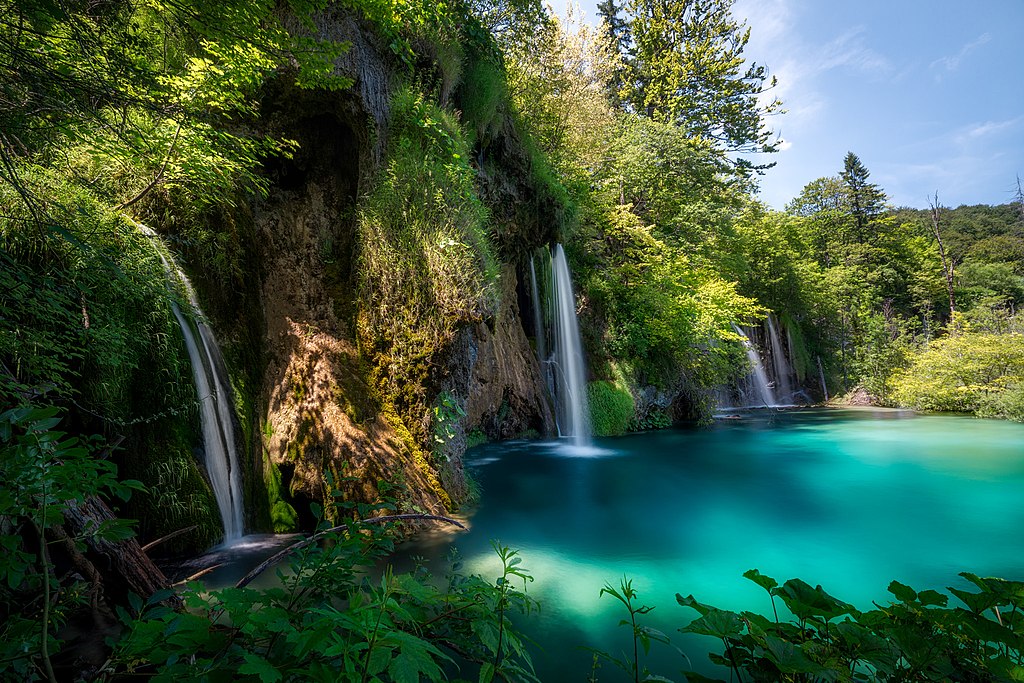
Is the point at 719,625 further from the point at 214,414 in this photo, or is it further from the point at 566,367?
the point at 566,367

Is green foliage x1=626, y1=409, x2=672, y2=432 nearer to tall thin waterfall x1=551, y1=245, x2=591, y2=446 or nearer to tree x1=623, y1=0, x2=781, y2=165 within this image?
tall thin waterfall x1=551, y1=245, x2=591, y2=446

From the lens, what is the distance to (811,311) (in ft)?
74.3

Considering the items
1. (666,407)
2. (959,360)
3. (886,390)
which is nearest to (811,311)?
(886,390)

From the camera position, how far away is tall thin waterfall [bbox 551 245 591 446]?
1144 cm

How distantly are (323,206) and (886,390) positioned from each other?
23.5m

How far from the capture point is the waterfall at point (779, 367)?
2119cm

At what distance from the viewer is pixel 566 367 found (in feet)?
37.6

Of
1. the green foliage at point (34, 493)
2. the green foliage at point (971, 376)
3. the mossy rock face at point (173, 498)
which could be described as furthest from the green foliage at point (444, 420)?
the green foliage at point (971, 376)

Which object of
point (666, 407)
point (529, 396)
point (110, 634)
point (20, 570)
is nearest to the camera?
point (20, 570)

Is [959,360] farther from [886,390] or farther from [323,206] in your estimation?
[323,206]

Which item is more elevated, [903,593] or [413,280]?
[413,280]

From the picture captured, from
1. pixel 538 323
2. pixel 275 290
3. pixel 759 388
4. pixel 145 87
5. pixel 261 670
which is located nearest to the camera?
pixel 261 670

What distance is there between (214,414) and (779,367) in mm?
23164

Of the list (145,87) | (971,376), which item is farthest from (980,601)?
(971,376)
